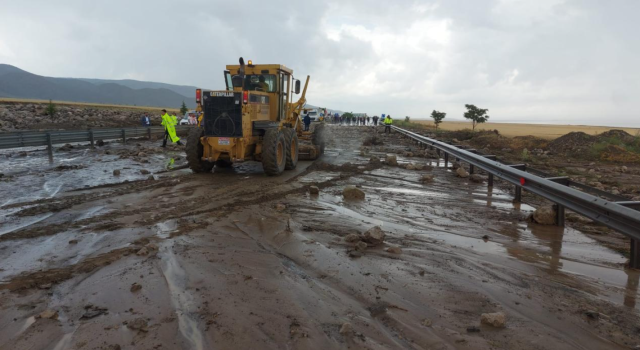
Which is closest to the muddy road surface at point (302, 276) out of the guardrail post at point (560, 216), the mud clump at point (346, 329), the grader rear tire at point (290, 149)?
the mud clump at point (346, 329)

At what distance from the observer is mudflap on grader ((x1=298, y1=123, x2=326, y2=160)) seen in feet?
46.5

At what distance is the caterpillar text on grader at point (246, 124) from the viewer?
9.76 metres

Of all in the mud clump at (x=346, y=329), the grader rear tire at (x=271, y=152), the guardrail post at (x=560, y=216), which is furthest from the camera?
the grader rear tire at (x=271, y=152)

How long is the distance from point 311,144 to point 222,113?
223 inches

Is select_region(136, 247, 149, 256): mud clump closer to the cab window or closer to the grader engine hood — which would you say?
the grader engine hood

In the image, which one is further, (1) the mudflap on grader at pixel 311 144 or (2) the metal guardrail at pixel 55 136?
(1) the mudflap on grader at pixel 311 144

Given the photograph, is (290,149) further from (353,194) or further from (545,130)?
(545,130)

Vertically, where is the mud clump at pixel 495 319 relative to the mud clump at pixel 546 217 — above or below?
below

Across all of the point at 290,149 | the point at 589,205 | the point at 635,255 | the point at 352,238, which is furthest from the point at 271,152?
the point at 635,255

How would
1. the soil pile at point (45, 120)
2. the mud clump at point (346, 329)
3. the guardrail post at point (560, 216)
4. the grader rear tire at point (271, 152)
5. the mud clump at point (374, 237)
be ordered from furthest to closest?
the soil pile at point (45, 120)
the grader rear tire at point (271, 152)
the guardrail post at point (560, 216)
the mud clump at point (374, 237)
the mud clump at point (346, 329)

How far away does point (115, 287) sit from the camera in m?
3.59

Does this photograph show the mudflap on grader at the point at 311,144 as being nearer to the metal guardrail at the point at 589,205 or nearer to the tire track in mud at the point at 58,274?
the metal guardrail at the point at 589,205

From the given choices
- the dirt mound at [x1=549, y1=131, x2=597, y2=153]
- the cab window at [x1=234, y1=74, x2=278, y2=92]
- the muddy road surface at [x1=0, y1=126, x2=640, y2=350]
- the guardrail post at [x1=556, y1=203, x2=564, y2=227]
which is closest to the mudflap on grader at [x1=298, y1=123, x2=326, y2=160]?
the cab window at [x1=234, y1=74, x2=278, y2=92]

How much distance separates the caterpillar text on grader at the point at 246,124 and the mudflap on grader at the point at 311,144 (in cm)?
220
